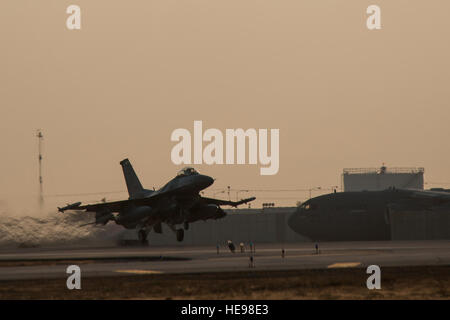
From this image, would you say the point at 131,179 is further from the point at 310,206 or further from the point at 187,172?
the point at 187,172

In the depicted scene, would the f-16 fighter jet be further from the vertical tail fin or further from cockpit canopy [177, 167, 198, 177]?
the vertical tail fin

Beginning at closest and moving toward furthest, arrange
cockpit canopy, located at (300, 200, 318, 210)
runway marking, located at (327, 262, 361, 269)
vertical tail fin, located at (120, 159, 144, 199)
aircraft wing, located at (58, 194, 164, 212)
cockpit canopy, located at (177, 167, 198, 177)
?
runway marking, located at (327, 262, 361, 269) → cockpit canopy, located at (177, 167, 198, 177) → aircraft wing, located at (58, 194, 164, 212) → vertical tail fin, located at (120, 159, 144, 199) → cockpit canopy, located at (300, 200, 318, 210)

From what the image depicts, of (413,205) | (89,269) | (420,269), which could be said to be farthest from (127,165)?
(420,269)

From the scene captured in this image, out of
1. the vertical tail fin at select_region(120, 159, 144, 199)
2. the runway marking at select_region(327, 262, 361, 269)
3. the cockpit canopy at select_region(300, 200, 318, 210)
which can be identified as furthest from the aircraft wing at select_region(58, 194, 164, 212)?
the runway marking at select_region(327, 262, 361, 269)

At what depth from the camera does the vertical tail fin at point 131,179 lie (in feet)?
314

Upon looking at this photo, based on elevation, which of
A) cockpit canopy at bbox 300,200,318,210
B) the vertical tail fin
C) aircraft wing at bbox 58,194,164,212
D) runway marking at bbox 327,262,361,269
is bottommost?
runway marking at bbox 327,262,361,269

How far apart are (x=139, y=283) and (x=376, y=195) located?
211 feet

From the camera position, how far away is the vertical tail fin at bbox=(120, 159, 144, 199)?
95.6 m

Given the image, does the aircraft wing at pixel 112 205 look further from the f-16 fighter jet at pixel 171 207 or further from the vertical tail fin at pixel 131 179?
the vertical tail fin at pixel 131 179

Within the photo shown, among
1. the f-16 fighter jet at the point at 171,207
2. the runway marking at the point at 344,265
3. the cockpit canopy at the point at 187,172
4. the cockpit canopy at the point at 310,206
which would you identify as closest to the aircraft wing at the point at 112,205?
the f-16 fighter jet at the point at 171,207

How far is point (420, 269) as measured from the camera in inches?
1730

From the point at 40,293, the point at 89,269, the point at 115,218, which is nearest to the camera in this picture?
the point at 40,293

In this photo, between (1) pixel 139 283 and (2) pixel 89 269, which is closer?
(1) pixel 139 283
